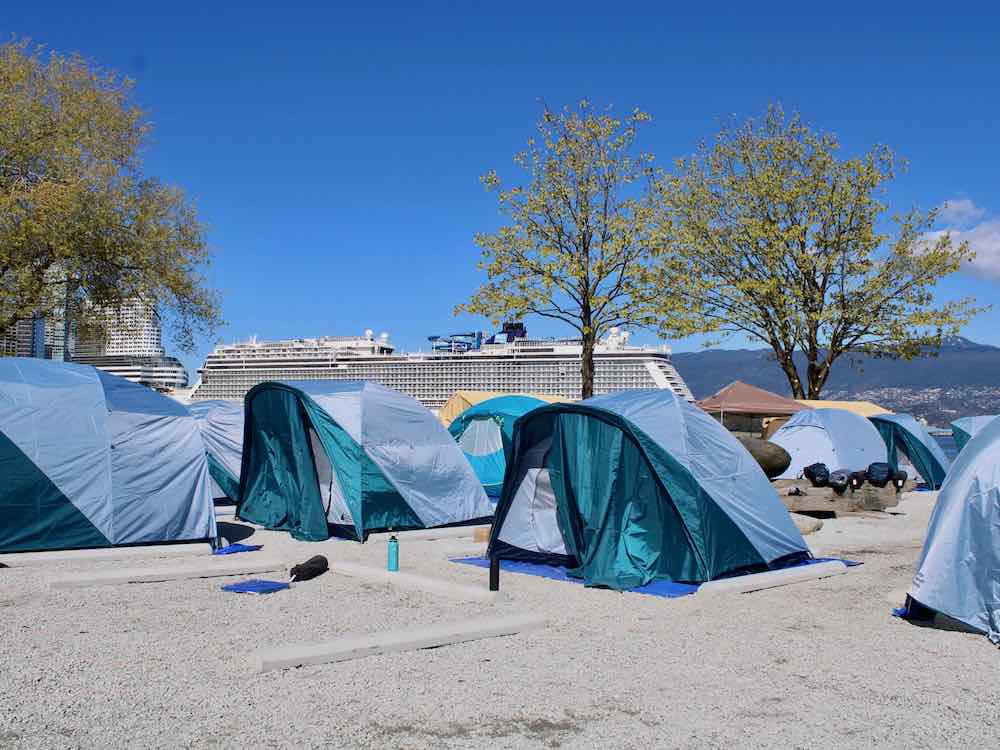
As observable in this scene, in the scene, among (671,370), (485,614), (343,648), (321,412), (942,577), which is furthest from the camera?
(671,370)

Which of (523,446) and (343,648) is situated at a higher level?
(523,446)

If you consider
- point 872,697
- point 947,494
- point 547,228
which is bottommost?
point 872,697

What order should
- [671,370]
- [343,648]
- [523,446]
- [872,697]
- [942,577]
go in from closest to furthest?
1. [872,697]
2. [343,648]
3. [942,577]
4. [523,446]
5. [671,370]

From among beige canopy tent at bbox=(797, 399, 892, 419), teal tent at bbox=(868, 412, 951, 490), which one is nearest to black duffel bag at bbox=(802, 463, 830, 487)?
teal tent at bbox=(868, 412, 951, 490)

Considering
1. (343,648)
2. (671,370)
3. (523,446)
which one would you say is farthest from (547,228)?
(671,370)

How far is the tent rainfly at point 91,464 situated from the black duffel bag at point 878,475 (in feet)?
33.3

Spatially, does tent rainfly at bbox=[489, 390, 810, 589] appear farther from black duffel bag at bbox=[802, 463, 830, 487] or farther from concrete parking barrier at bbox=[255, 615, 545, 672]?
black duffel bag at bbox=[802, 463, 830, 487]

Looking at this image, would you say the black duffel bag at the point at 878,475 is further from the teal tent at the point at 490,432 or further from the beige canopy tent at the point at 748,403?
the beige canopy tent at the point at 748,403

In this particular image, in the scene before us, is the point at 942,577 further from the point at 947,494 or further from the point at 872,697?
the point at 872,697

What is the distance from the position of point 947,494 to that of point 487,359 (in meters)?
80.4

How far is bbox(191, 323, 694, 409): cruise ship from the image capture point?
8388cm

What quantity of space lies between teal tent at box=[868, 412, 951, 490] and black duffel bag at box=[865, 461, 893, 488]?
634 cm

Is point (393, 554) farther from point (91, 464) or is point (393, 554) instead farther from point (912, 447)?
point (912, 447)

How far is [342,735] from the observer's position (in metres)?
4.37
